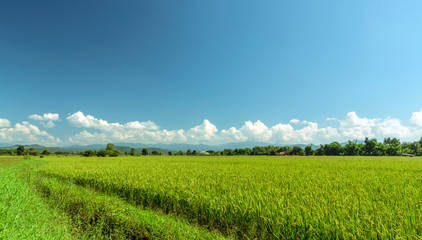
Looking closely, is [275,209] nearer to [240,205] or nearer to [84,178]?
[240,205]

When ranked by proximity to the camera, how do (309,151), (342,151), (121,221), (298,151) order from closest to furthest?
(121,221)
(342,151)
(309,151)
(298,151)

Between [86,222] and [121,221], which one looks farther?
[86,222]

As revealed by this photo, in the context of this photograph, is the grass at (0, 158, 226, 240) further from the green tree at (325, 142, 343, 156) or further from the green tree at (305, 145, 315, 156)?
the green tree at (305, 145, 315, 156)

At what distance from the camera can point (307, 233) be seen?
3416 millimetres

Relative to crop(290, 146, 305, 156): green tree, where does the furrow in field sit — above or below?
above

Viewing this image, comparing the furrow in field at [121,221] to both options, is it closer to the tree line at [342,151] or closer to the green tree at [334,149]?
the tree line at [342,151]

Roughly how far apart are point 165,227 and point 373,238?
4.32 meters

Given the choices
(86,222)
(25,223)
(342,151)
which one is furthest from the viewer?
(342,151)

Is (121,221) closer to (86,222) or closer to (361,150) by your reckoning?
(86,222)

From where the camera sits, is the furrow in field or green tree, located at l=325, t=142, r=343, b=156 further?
green tree, located at l=325, t=142, r=343, b=156

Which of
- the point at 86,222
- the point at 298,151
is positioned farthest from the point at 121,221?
the point at 298,151

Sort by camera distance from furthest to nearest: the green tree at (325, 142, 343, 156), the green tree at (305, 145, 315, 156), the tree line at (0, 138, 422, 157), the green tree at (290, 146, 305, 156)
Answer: the green tree at (290, 146, 305, 156), the green tree at (305, 145, 315, 156), the green tree at (325, 142, 343, 156), the tree line at (0, 138, 422, 157)

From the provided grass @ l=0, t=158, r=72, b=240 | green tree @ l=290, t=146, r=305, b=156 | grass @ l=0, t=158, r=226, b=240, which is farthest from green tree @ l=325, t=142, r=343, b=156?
grass @ l=0, t=158, r=72, b=240

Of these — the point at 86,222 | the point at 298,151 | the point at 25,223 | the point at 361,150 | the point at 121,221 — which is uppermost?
the point at 25,223
